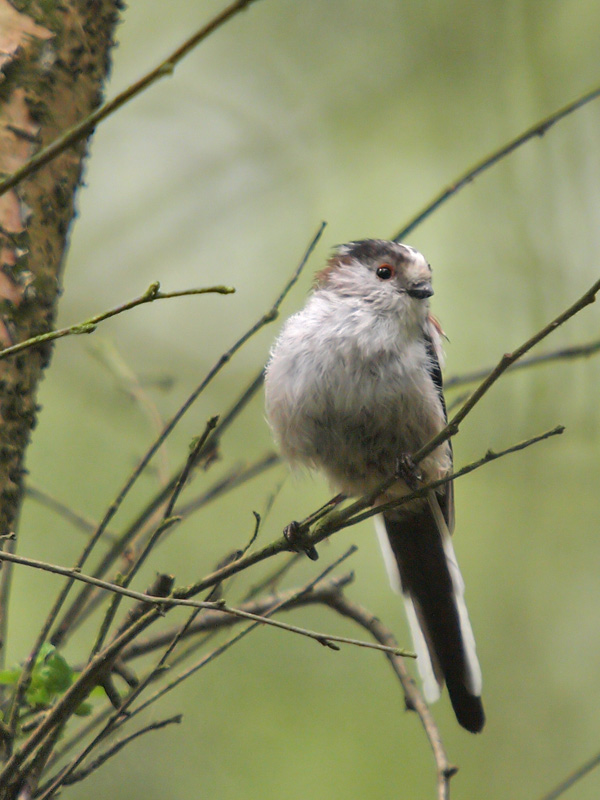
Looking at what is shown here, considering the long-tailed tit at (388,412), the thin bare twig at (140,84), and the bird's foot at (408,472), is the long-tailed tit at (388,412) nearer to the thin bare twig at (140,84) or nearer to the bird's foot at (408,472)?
the bird's foot at (408,472)

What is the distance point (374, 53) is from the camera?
21.7 ft

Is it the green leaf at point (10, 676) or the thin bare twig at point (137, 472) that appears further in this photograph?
the thin bare twig at point (137, 472)

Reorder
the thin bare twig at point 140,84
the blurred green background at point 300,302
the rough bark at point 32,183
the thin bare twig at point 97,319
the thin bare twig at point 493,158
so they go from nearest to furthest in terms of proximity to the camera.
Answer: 1. the thin bare twig at point 140,84
2. the thin bare twig at point 97,319
3. the rough bark at point 32,183
4. the thin bare twig at point 493,158
5. the blurred green background at point 300,302

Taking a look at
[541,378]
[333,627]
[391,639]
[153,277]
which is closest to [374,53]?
[153,277]

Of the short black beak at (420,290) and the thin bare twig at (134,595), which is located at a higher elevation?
the short black beak at (420,290)

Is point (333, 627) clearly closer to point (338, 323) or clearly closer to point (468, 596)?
point (468, 596)

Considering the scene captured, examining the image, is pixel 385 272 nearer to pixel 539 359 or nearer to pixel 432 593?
pixel 539 359

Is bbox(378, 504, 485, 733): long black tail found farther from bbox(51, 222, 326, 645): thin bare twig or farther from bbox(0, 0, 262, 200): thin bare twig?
bbox(0, 0, 262, 200): thin bare twig

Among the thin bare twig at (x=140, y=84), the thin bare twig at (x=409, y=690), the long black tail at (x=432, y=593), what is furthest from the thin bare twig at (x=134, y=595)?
the long black tail at (x=432, y=593)

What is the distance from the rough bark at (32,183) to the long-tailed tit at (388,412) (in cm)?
102

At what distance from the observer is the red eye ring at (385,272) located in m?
3.23

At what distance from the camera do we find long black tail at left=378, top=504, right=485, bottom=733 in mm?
3049

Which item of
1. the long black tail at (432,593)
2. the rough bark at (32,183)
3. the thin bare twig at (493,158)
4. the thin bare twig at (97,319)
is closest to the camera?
the thin bare twig at (97,319)

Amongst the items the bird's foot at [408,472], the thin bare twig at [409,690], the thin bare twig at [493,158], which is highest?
the thin bare twig at [493,158]
